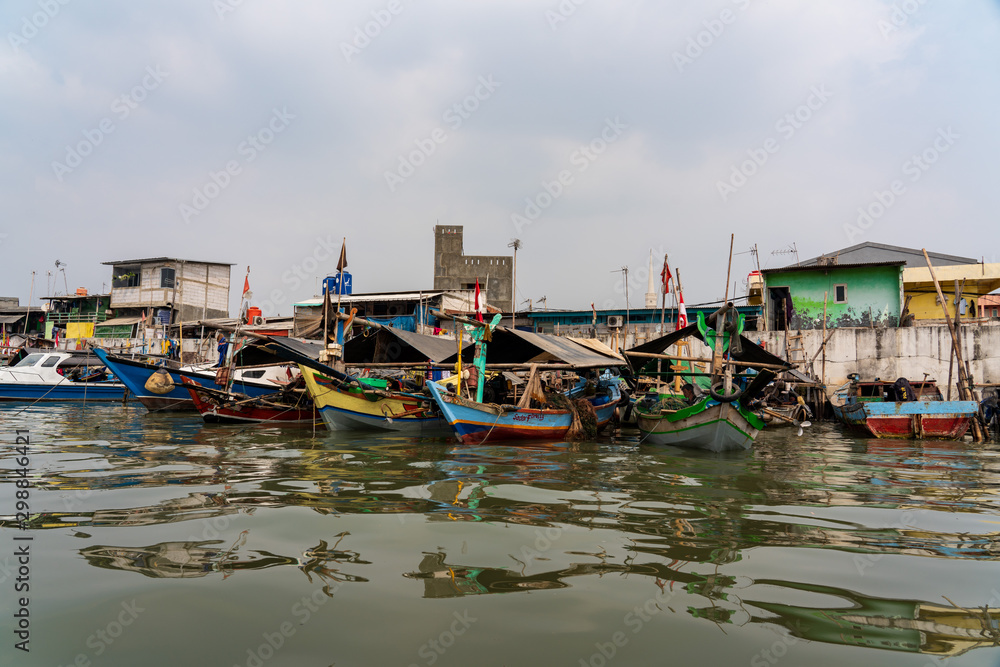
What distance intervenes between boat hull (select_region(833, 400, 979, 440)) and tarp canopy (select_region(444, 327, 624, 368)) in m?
7.12

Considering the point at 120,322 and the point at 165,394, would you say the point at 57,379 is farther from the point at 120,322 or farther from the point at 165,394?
the point at 120,322

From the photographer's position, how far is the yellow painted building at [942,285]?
2908 centimetres

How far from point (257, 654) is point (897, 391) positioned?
23.5 meters

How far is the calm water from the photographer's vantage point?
305 centimetres

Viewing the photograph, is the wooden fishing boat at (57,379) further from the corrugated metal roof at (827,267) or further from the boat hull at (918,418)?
the corrugated metal roof at (827,267)

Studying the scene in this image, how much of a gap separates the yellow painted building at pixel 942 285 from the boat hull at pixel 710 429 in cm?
2259

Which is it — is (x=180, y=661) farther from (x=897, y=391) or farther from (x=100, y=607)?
(x=897, y=391)

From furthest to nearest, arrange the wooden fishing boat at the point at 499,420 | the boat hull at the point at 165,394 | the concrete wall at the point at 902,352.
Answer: the concrete wall at the point at 902,352 < the boat hull at the point at 165,394 < the wooden fishing boat at the point at 499,420

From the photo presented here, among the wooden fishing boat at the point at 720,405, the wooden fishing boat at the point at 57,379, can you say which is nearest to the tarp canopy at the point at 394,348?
the wooden fishing boat at the point at 720,405

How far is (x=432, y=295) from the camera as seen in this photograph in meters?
33.1

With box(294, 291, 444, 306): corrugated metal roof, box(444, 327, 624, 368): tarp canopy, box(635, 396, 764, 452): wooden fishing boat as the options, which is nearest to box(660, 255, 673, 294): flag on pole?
box(444, 327, 624, 368): tarp canopy

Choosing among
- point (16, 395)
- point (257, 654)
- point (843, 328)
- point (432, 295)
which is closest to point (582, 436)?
point (257, 654)

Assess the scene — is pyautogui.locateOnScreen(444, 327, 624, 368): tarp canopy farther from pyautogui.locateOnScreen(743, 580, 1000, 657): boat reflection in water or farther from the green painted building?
the green painted building

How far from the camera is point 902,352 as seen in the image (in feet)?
78.4
